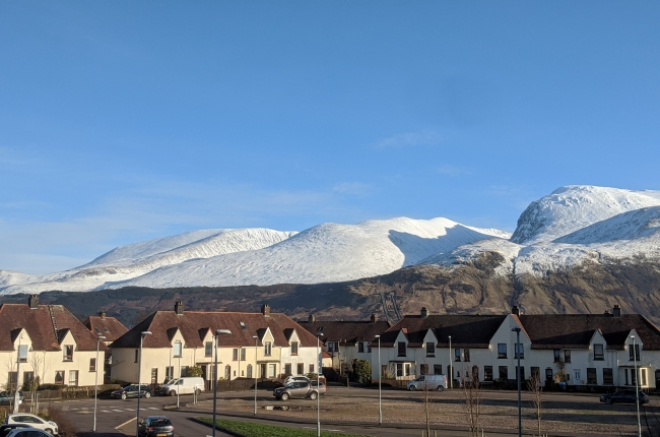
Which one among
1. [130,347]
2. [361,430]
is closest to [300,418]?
[361,430]

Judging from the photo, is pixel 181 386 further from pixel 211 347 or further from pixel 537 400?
pixel 537 400

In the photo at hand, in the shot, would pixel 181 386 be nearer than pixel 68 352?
Yes

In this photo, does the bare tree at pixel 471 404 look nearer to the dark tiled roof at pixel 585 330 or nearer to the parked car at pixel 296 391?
the parked car at pixel 296 391

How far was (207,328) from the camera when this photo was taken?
87.4 m

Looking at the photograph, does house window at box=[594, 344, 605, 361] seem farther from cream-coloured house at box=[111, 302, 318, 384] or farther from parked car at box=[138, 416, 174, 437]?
parked car at box=[138, 416, 174, 437]

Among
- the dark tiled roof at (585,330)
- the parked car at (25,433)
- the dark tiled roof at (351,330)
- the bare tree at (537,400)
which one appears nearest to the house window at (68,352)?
the dark tiled roof at (351,330)

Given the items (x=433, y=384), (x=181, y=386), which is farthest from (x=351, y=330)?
(x=181, y=386)

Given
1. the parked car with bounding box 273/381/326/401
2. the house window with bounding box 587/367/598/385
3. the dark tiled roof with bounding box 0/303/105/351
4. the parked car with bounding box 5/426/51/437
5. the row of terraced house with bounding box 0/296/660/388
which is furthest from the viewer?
the house window with bounding box 587/367/598/385

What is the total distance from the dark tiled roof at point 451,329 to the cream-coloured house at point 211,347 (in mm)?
11614

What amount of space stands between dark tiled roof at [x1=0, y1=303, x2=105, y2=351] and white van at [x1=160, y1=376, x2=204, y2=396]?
12.7 m

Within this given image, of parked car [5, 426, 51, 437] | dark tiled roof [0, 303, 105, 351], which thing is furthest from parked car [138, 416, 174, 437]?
dark tiled roof [0, 303, 105, 351]

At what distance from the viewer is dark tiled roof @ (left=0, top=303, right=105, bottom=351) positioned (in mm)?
75625

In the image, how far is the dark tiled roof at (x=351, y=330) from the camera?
104 m

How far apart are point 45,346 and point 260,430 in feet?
134
